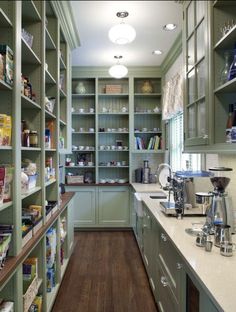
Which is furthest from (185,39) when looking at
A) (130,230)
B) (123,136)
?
(130,230)

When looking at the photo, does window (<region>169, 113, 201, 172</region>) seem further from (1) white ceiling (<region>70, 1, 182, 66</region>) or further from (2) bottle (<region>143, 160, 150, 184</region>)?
(1) white ceiling (<region>70, 1, 182, 66</region>)

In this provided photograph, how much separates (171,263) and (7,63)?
61.4 inches

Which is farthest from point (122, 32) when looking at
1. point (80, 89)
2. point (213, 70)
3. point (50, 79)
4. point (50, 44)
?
point (80, 89)

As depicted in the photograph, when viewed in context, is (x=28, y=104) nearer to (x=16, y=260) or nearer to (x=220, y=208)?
(x=16, y=260)

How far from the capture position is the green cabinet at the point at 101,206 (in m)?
5.01

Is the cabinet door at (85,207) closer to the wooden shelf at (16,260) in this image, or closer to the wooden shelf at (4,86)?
the wooden shelf at (16,260)

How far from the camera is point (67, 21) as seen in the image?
125 inches

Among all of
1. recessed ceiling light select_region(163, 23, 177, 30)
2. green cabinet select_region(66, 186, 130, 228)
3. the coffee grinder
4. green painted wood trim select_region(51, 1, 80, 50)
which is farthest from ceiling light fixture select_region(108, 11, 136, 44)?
green cabinet select_region(66, 186, 130, 228)

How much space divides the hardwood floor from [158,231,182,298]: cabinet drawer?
2.55 feet

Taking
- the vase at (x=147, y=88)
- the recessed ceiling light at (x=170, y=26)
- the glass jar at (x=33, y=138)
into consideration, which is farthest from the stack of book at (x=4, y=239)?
the vase at (x=147, y=88)

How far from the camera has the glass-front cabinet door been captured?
2.09 meters

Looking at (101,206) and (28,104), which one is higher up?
(28,104)

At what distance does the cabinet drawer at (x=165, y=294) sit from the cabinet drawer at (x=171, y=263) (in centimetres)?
5

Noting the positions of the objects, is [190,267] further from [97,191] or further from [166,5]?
[97,191]
